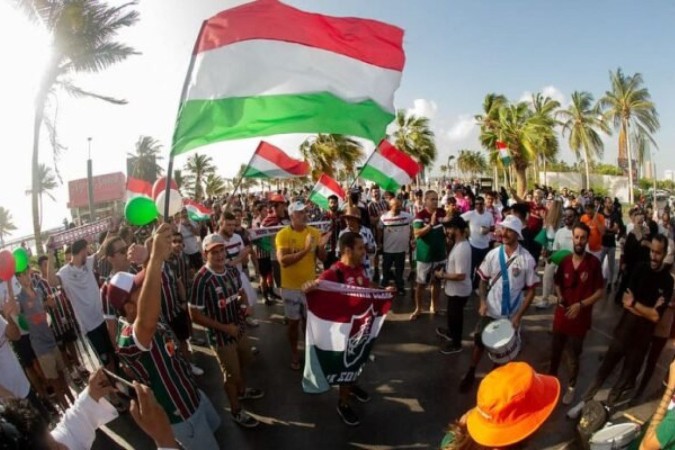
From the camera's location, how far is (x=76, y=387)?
18.3 ft

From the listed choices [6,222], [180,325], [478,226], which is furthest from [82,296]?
[6,222]

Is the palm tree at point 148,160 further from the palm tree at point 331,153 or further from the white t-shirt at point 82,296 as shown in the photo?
the white t-shirt at point 82,296

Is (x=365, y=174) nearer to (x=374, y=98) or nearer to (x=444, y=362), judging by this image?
(x=444, y=362)

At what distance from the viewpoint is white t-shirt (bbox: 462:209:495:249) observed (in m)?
7.81

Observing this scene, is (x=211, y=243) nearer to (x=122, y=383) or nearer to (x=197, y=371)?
(x=122, y=383)

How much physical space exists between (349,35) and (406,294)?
18.9 ft

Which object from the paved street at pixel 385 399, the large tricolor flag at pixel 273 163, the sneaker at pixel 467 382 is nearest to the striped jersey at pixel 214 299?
the paved street at pixel 385 399

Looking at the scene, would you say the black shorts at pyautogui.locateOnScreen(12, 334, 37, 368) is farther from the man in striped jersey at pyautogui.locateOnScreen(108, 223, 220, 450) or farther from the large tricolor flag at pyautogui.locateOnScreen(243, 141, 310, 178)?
the large tricolor flag at pyautogui.locateOnScreen(243, 141, 310, 178)

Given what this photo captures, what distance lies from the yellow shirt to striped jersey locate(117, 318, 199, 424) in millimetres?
2379

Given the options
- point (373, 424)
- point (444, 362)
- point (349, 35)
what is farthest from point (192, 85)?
point (444, 362)

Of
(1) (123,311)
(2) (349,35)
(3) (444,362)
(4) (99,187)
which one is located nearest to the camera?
(1) (123,311)

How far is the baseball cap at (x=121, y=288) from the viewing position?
8.87 feet

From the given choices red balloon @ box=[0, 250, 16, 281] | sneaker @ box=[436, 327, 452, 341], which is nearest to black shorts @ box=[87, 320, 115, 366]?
red balloon @ box=[0, 250, 16, 281]

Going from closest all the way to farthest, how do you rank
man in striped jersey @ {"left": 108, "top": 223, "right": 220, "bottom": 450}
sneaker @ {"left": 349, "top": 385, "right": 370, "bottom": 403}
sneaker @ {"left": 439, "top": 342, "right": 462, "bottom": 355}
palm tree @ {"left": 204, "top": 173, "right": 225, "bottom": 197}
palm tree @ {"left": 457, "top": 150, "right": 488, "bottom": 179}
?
man in striped jersey @ {"left": 108, "top": 223, "right": 220, "bottom": 450} → sneaker @ {"left": 349, "top": 385, "right": 370, "bottom": 403} → sneaker @ {"left": 439, "top": 342, "right": 462, "bottom": 355} → palm tree @ {"left": 204, "top": 173, "right": 225, "bottom": 197} → palm tree @ {"left": 457, "top": 150, "right": 488, "bottom": 179}
